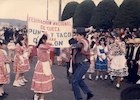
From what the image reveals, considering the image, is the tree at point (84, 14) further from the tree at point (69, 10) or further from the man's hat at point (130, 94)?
the man's hat at point (130, 94)

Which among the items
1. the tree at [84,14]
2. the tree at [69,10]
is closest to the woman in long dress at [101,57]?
the tree at [84,14]

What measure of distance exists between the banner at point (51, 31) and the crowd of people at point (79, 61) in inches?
12.9

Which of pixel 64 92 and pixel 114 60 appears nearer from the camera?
pixel 64 92

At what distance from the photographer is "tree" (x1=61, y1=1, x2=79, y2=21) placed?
33322mm

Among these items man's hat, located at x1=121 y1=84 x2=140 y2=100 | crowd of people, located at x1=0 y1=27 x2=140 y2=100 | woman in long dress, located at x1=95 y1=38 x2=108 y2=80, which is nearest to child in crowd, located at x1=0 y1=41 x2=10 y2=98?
crowd of people, located at x1=0 y1=27 x2=140 y2=100

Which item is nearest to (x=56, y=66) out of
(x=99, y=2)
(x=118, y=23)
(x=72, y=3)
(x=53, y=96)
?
(x=118, y=23)

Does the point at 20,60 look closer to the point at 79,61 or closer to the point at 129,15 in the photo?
the point at 79,61

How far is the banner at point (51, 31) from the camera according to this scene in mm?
10867

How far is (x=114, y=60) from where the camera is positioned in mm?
12367

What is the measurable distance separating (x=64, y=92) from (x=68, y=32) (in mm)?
2037

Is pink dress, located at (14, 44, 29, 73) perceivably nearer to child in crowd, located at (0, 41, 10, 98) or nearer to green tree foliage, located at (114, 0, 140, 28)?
child in crowd, located at (0, 41, 10, 98)

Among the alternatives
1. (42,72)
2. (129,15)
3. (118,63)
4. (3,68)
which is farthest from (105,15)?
(42,72)

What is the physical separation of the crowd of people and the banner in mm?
326

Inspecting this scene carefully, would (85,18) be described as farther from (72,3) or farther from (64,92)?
(64,92)
